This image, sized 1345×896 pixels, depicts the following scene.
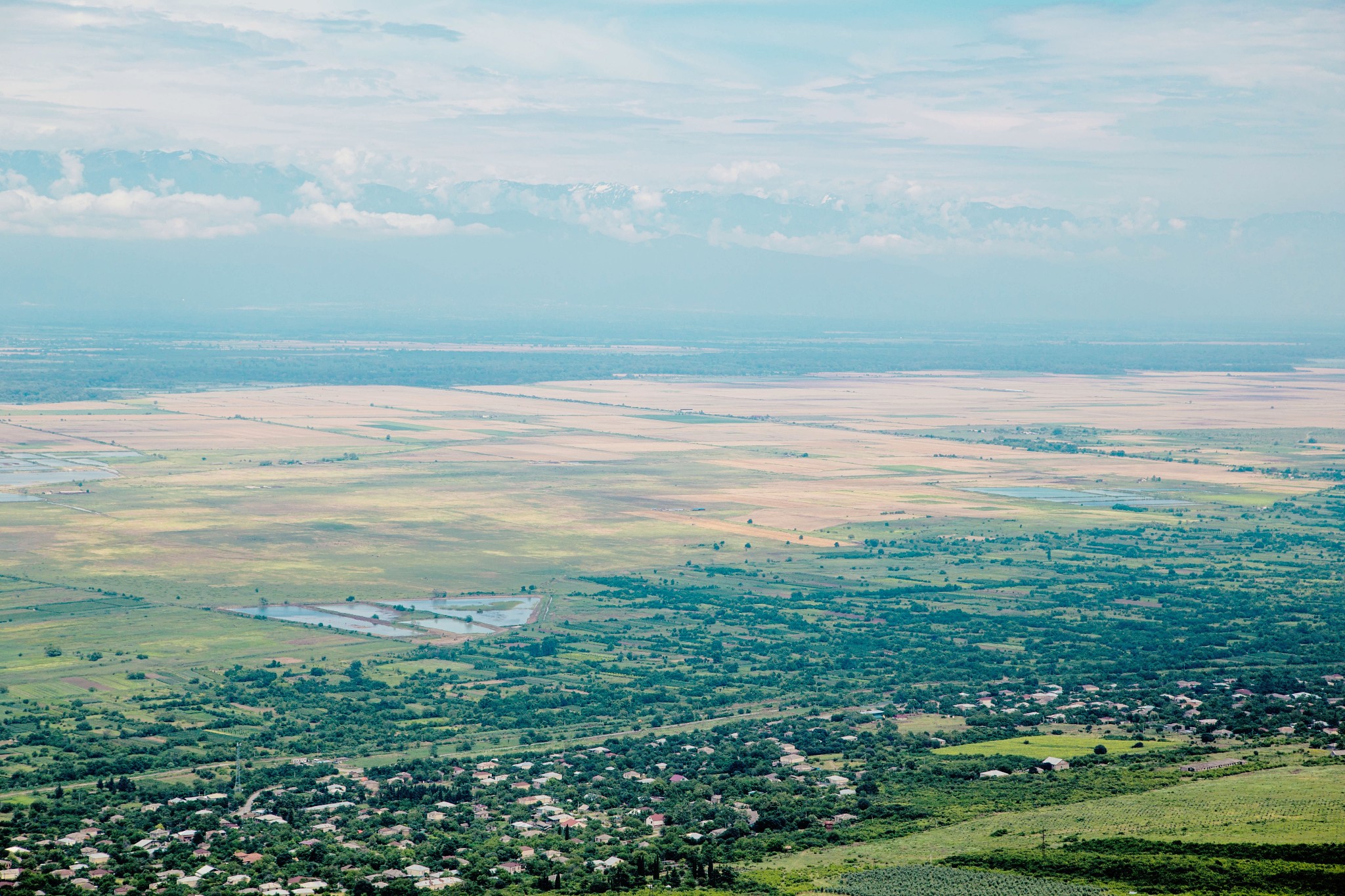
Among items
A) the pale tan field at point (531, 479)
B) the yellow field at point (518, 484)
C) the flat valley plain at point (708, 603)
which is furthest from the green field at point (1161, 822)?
the pale tan field at point (531, 479)

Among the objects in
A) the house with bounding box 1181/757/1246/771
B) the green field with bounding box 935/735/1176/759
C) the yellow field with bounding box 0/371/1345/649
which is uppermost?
the yellow field with bounding box 0/371/1345/649

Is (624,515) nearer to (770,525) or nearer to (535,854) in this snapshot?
(770,525)

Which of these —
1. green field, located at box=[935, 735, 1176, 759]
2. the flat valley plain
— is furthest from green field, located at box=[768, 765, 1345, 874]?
green field, located at box=[935, 735, 1176, 759]

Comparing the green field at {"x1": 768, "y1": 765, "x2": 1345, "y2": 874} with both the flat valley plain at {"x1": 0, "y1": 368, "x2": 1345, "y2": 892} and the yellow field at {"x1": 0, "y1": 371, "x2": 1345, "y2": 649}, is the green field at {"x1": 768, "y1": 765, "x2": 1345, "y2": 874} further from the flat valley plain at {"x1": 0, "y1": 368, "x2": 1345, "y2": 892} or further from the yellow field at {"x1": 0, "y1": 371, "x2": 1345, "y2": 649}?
the yellow field at {"x1": 0, "y1": 371, "x2": 1345, "y2": 649}

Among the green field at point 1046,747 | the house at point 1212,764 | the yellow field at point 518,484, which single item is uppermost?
the yellow field at point 518,484

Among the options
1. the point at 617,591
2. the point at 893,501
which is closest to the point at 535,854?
the point at 617,591

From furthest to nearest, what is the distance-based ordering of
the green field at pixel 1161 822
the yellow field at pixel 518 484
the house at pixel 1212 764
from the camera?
the yellow field at pixel 518 484
the house at pixel 1212 764
the green field at pixel 1161 822

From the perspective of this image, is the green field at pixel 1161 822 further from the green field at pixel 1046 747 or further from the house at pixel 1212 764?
the green field at pixel 1046 747

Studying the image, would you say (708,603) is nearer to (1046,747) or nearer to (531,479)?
(1046,747)

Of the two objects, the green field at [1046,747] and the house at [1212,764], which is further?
the green field at [1046,747]
